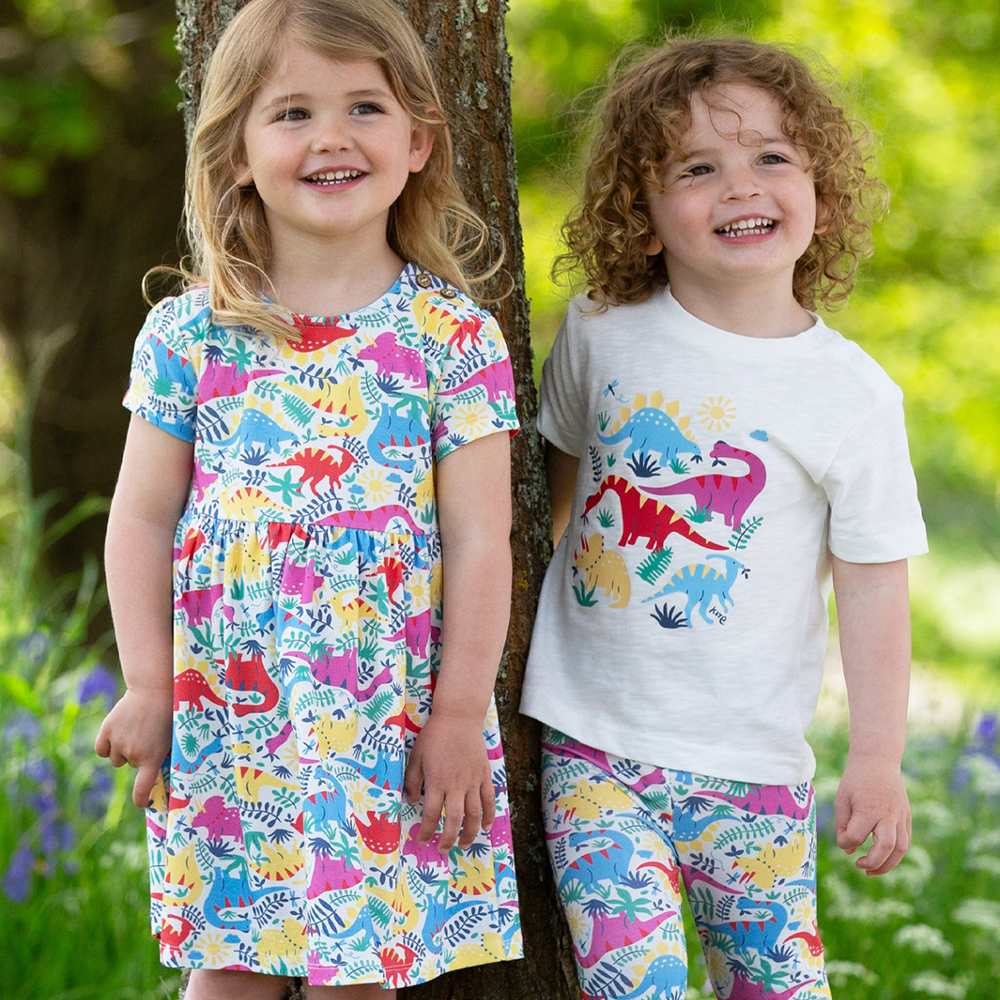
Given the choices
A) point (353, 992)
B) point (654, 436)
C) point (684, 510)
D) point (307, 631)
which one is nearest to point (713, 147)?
point (654, 436)

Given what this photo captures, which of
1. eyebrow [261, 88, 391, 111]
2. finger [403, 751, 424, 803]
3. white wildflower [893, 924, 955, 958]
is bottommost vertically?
white wildflower [893, 924, 955, 958]

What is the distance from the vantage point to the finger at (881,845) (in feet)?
6.79

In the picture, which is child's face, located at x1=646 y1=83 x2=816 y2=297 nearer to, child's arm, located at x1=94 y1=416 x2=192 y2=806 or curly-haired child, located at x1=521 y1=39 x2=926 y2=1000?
curly-haired child, located at x1=521 y1=39 x2=926 y2=1000

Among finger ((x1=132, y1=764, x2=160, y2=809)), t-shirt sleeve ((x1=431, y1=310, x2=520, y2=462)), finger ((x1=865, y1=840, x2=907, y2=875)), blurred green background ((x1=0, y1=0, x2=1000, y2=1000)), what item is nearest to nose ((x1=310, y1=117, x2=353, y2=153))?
t-shirt sleeve ((x1=431, y1=310, x2=520, y2=462))

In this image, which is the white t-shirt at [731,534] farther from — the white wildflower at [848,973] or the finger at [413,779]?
the white wildflower at [848,973]

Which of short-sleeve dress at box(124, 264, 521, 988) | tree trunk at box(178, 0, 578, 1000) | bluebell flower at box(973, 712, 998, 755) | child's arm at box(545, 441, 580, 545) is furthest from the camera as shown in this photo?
bluebell flower at box(973, 712, 998, 755)

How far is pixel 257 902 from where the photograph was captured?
1934 millimetres

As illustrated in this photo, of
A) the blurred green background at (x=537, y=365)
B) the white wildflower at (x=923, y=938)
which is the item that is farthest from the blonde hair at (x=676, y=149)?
the white wildflower at (x=923, y=938)

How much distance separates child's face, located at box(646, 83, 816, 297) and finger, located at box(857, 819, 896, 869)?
0.80m

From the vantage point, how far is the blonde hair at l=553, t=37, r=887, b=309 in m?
2.18

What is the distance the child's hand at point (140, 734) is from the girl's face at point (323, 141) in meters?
0.67

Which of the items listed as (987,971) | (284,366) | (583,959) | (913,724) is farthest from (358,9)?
(913,724)

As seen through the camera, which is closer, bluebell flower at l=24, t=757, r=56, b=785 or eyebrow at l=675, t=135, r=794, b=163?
eyebrow at l=675, t=135, r=794, b=163

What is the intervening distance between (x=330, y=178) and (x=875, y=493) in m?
0.89
